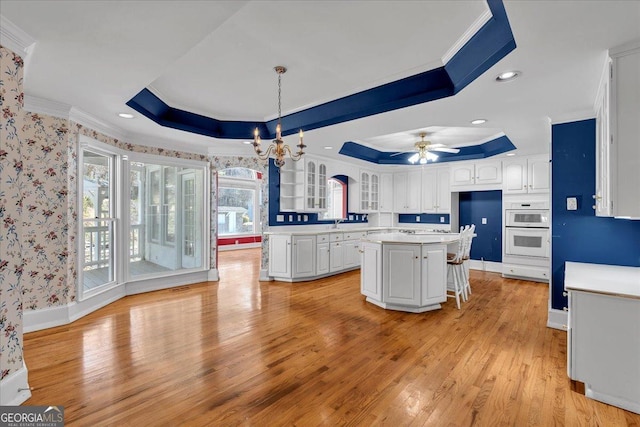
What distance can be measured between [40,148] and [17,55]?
4.98ft

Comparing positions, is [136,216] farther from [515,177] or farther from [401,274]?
[515,177]

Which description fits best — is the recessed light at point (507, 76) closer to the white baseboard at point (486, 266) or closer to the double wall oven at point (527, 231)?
the double wall oven at point (527, 231)

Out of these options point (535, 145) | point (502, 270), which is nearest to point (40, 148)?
point (535, 145)

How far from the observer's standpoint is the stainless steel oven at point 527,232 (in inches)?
213

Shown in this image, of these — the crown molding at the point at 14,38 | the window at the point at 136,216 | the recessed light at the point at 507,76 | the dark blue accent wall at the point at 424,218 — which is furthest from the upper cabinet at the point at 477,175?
the crown molding at the point at 14,38

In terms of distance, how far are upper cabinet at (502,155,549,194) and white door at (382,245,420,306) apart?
3.34m

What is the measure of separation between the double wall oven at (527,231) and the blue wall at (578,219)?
2.36 metres

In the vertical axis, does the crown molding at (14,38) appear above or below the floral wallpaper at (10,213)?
above

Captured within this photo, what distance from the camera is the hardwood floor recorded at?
1.93 metres

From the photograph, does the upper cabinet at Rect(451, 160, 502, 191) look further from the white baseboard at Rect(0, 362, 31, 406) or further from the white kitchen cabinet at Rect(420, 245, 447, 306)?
the white baseboard at Rect(0, 362, 31, 406)

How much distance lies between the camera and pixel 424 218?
7480 mm

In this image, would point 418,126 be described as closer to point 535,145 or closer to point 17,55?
point 535,145

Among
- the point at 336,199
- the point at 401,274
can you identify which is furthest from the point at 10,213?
the point at 336,199

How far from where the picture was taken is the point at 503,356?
2.71 m
